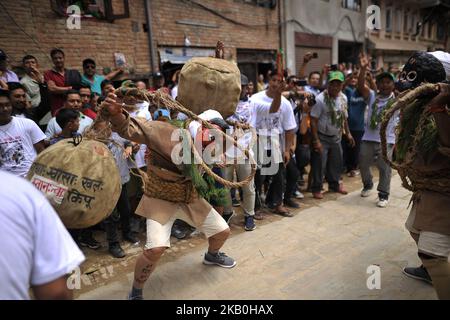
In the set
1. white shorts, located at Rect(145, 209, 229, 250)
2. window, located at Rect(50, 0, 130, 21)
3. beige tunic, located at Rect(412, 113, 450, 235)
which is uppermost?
window, located at Rect(50, 0, 130, 21)

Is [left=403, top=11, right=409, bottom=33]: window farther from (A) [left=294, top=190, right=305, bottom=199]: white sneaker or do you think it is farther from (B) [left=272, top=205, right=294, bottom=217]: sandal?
(B) [left=272, top=205, right=294, bottom=217]: sandal

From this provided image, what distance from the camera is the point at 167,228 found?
101 inches

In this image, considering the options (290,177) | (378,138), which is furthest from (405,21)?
(290,177)

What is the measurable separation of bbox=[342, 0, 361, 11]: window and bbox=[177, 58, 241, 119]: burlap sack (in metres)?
15.2

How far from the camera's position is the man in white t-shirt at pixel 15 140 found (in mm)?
2979

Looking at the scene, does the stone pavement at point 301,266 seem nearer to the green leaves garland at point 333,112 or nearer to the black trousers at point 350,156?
the green leaves garland at point 333,112

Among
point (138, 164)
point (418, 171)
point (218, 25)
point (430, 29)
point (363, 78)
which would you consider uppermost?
point (430, 29)

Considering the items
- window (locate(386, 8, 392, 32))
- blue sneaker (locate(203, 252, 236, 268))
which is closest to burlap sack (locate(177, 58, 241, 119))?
blue sneaker (locate(203, 252, 236, 268))

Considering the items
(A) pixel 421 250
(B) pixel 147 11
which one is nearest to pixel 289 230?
(A) pixel 421 250

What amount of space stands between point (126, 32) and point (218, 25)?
3.11 meters

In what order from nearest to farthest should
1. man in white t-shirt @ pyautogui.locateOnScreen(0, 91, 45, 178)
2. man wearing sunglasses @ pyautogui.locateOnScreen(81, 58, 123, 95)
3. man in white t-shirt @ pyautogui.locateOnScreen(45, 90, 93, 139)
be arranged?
1. man in white t-shirt @ pyautogui.locateOnScreen(0, 91, 45, 178)
2. man in white t-shirt @ pyautogui.locateOnScreen(45, 90, 93, 139)
3. man wearing sunglasses @ pyautogui.locateOnScreen(81, 58, 123, 95)

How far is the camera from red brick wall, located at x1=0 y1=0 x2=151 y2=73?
5.48 m

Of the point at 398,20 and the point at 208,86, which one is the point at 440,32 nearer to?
the point at 398,20

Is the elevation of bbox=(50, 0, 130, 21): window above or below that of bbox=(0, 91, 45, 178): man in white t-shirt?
above
